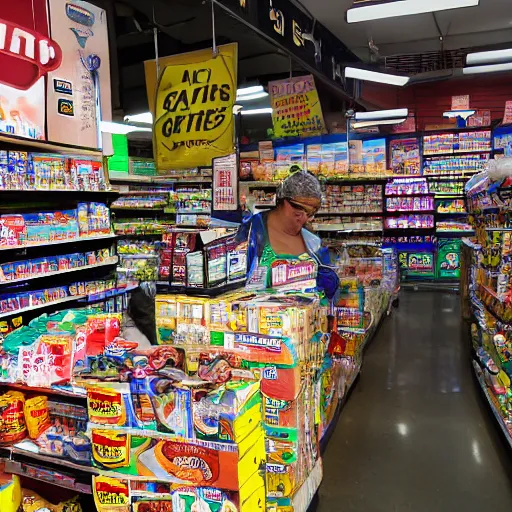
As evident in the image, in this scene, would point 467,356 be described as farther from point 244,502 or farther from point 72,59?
point 72,59

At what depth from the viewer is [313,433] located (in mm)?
2889

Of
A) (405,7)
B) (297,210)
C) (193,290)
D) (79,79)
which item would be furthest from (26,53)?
(405,7)

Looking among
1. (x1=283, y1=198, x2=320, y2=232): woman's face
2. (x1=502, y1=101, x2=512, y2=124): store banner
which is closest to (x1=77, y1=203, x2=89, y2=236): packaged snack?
(x1=283, y1=198, x2=320, y2=232): woman's face

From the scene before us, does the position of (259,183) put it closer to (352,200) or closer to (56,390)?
(352,200)

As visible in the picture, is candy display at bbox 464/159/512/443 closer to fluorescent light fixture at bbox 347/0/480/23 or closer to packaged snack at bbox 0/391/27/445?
fluorescent light fixture at bbox 347/0/480/23

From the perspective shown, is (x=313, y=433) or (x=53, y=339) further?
(x=313, y=433)

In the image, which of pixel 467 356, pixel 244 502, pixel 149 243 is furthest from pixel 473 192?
pixel 149 243

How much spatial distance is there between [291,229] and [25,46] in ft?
9.36

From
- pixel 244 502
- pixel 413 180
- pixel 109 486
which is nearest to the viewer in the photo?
pixel 244 502

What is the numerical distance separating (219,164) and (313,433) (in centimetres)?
231

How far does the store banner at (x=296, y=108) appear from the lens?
8.32 metres

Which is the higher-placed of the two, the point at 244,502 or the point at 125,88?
the point at 125,88

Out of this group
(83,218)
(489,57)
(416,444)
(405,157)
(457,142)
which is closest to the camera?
(416,444)

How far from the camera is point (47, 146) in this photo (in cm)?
478
